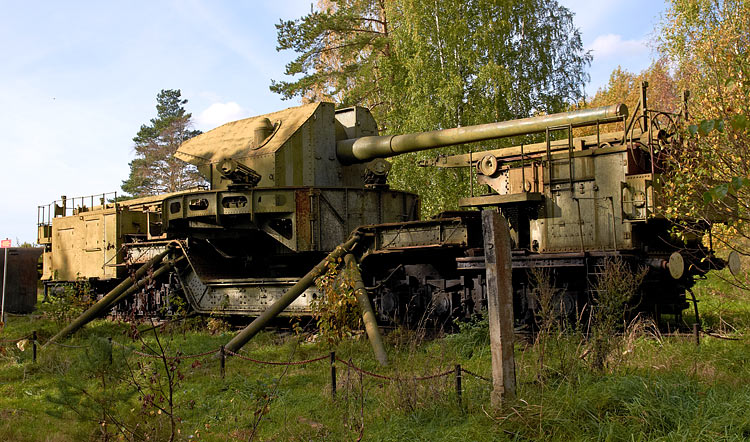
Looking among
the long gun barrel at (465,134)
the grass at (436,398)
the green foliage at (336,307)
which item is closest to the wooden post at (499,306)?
the grass at (436,398)

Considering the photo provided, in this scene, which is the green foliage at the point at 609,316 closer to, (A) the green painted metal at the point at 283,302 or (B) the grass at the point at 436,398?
(B) the grass at the point at 436,398

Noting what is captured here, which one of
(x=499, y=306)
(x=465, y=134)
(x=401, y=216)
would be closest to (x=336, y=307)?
(x=401, y=216)

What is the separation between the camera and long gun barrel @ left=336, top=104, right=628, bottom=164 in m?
11.4

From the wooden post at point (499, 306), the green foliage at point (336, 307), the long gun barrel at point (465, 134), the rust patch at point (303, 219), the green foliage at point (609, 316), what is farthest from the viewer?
the rust patch at point (303, 219)

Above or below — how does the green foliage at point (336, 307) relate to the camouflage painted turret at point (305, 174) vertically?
below

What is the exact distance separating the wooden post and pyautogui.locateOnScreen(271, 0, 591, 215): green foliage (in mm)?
15615

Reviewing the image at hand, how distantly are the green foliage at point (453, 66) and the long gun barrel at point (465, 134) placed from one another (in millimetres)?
7941

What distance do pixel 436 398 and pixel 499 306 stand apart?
117 centimetres

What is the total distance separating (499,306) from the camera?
642 cm

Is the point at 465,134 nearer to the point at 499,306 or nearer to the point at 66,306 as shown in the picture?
the point at 499,306

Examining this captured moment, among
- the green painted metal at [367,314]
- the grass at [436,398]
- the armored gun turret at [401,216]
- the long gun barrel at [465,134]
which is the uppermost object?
the long gun barrel at [465,134]

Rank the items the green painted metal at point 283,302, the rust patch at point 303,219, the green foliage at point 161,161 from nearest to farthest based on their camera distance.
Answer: the green painted metal at point 283,302 → the rust patch at point 303,219 → the green foliage at point 161,161

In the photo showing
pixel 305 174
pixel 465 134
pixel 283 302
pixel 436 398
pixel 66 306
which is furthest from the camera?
pixel 66 306

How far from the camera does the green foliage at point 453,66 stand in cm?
2245
